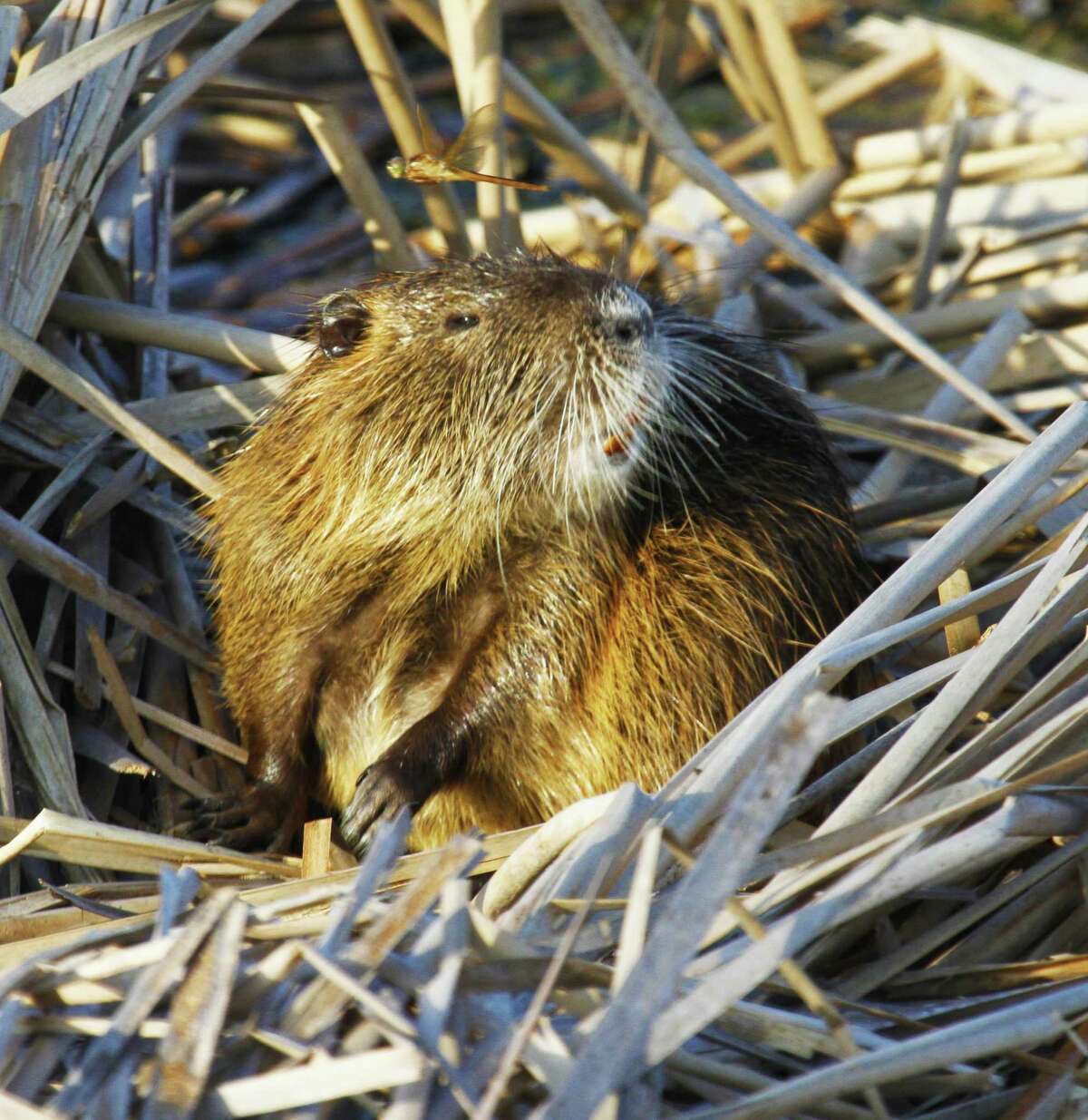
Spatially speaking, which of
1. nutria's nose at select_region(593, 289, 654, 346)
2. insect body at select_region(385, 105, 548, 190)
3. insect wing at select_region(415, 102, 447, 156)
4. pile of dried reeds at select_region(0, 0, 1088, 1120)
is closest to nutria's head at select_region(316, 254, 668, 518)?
nutria's nose at select_region(593, 289, 654, 346)

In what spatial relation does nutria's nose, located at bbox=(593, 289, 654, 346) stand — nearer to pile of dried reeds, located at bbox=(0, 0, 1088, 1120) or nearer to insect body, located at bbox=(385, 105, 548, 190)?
insect body, located at bbox=(385, 105, 548, 190)

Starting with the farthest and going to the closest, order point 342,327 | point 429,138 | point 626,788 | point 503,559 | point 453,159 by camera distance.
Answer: point 429,138, point 453,159, point 342,327, point 503,559, point 626,788

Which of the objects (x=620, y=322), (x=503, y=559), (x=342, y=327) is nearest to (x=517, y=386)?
(x=620, y=322)

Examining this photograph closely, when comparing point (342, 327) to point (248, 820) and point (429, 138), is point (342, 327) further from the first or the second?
point (248, 820)

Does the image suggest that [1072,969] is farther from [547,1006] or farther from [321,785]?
[321,785]

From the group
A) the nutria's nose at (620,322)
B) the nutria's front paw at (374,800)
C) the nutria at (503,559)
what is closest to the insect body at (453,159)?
the nutria at (503,559)

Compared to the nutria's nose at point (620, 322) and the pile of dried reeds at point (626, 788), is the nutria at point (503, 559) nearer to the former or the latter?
the nutria's nose at point (620, 322)
